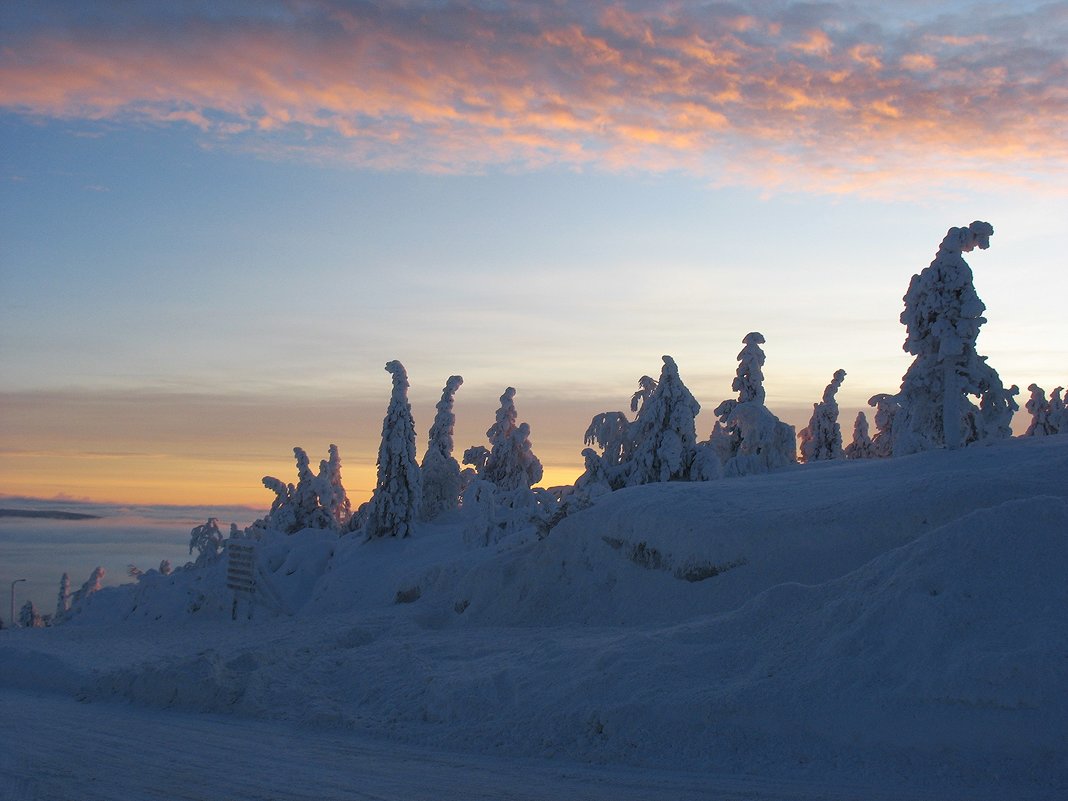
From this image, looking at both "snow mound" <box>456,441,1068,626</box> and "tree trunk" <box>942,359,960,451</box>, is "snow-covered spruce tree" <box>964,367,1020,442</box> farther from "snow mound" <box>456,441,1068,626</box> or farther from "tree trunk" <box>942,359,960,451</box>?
"snow mound" <box>456,441,1068,626</box>

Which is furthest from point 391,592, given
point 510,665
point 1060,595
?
point 1060,595

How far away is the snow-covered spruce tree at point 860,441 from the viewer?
70.4 metres

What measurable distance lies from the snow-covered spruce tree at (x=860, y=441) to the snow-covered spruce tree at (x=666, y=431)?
129ft

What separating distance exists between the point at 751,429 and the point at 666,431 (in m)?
7.31

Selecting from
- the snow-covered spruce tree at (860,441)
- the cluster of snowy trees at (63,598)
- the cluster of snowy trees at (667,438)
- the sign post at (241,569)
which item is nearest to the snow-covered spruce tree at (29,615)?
the cluster of snowy trees at (63,598)

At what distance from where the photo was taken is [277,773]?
1027 cm

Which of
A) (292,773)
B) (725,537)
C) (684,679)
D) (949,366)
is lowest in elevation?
(292,773)

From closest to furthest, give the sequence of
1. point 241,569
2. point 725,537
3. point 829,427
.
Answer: point 725,537, point 241,569, point 829,427

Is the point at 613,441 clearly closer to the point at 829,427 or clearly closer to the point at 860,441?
the point at 829,427

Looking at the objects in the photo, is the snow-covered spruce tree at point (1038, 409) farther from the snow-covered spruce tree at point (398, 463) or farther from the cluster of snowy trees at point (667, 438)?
the snow-covered spruce tree at point (398, 463)

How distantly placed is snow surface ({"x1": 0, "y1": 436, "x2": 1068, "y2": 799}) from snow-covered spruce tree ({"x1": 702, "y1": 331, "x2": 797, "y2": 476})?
1811 centimetres

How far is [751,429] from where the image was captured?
135ft

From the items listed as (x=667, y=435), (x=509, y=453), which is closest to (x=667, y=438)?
(x=667, y=435)

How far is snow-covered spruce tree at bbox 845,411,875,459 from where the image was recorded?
70.4 m
